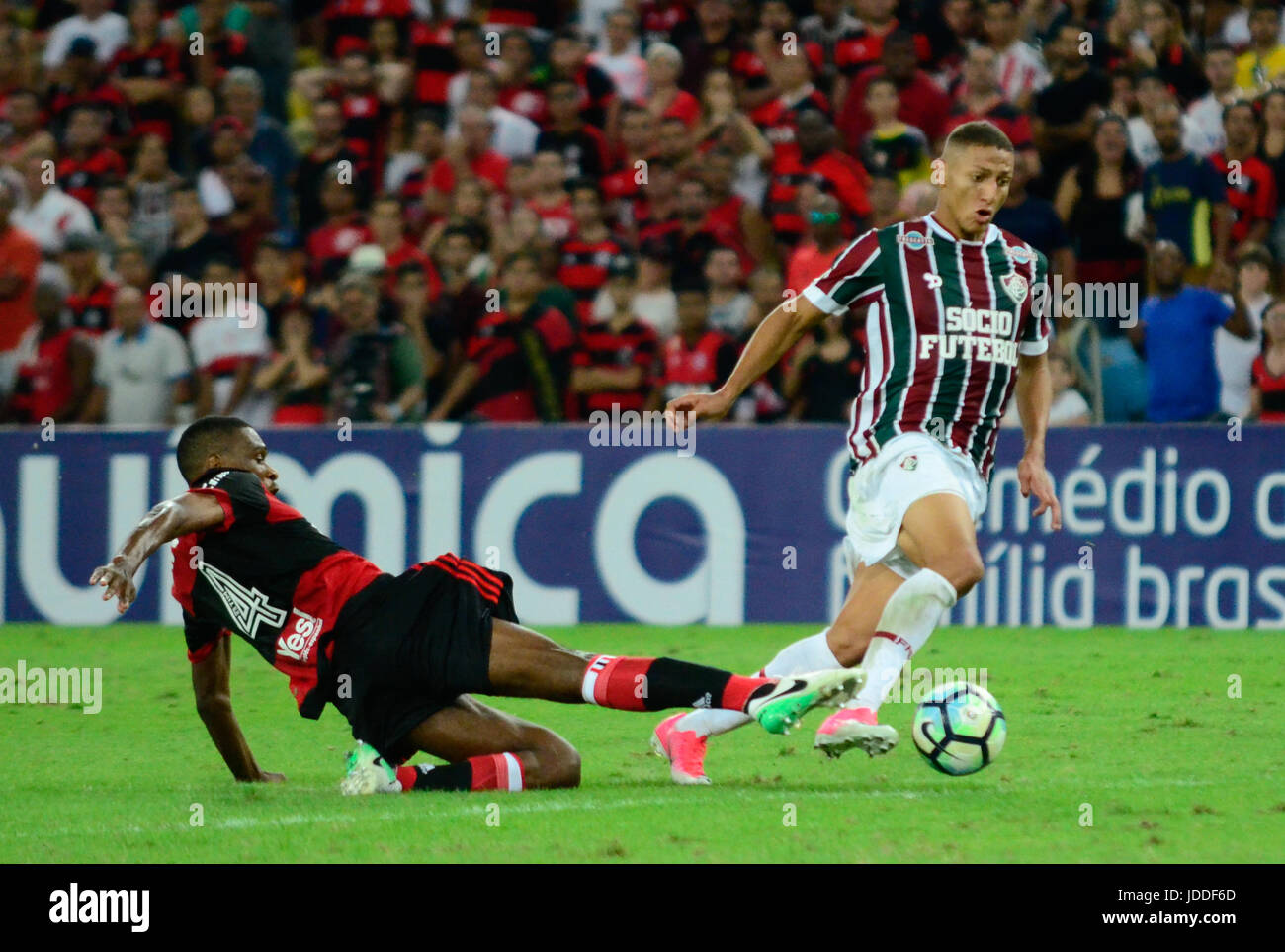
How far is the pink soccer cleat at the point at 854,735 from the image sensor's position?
571 cm

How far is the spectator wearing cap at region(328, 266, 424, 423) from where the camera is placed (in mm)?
12203

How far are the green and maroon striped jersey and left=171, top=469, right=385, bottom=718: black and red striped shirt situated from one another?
1819 mm

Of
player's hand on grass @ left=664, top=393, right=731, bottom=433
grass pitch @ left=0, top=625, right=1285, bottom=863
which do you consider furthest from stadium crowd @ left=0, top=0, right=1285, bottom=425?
player's hand on grass @ left=664, top=393, right=731, bottom=433

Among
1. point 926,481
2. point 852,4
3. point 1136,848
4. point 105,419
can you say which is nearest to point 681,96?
point 852,4

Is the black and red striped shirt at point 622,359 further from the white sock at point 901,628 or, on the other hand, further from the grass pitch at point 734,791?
the white sock at point 901,628

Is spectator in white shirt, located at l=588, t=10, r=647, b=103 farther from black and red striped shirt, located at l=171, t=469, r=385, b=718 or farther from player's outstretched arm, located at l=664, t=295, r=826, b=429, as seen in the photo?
black and red striped shirt, located at l=171, t=469, r=385, b=718

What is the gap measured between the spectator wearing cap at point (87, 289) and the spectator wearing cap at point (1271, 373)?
24.0 feet

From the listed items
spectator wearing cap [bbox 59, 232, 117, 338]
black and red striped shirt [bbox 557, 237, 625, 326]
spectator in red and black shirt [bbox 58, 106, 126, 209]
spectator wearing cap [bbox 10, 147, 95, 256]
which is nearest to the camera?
black and red striped shirt [bbox 557, 237, 625, 326]

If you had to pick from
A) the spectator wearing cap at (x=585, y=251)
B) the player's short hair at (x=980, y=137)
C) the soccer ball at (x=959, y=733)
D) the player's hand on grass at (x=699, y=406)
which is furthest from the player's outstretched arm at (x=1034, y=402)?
the spectator wearing cap at (x=585, y=251)

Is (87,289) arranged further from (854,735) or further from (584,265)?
(854,735)

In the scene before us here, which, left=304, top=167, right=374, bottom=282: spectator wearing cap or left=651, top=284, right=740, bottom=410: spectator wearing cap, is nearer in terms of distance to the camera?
left=651, top=284, right=740, bottom=410: spectator wearing cap

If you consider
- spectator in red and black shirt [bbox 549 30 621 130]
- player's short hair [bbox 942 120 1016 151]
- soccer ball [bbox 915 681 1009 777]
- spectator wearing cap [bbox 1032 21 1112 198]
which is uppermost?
spectator in red and black shirt [bbox 549 30 621 130]
